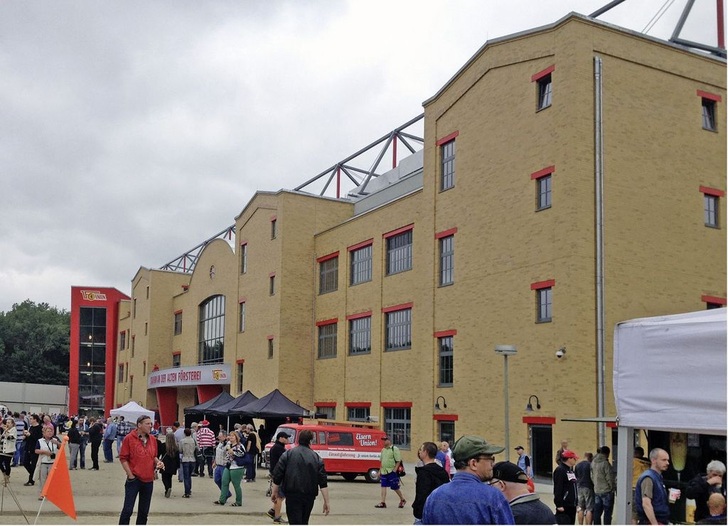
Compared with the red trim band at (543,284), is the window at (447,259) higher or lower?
higher

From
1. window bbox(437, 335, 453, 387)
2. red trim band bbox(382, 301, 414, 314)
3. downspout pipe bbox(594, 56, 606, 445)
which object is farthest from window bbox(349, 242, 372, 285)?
downspout pipe bbox(594, 56, 606, 445)

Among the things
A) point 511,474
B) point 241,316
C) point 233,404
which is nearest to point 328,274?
point 241,316

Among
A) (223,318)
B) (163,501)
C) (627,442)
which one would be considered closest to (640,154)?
(163,501)

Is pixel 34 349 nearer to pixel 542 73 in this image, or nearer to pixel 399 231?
pixel 399 231

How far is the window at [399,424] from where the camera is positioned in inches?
1313

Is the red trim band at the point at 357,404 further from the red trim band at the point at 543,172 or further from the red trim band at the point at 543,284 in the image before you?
the red trim band at the point at 543,172

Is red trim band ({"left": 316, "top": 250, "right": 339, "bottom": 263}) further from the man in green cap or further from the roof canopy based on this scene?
the man in green cap

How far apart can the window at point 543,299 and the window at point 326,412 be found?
52.9ft

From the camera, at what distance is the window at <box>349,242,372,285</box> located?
38188 mm

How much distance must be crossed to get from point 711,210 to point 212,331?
34986 millimetres

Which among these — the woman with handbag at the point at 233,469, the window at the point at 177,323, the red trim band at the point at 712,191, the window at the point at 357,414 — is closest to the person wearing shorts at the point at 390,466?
the woman with handbag at the point at 233,469

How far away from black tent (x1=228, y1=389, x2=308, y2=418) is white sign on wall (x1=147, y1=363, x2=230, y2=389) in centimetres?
1622

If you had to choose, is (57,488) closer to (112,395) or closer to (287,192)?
(287,192)

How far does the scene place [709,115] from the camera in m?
27.9
